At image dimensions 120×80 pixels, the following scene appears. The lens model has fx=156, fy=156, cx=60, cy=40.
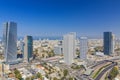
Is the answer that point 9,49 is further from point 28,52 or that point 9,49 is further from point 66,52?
point 66,52

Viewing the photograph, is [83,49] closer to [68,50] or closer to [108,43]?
[68,50]

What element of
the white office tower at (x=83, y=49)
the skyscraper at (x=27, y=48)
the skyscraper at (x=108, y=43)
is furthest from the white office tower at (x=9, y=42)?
the skyscraper at (x=108, y=43)

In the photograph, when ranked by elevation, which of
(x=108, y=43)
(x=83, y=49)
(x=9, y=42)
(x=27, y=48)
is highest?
(x=9, y=42)

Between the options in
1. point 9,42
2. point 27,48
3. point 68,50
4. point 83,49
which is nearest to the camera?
point 9,42

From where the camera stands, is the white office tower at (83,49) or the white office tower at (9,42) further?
the white office tower at (83,49)

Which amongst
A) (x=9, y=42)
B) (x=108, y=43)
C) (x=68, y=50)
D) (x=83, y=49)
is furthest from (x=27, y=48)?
(x=108, y=43)

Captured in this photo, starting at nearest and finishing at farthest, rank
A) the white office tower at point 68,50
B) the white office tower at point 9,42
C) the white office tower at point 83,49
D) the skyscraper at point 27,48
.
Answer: the white office tower at point 9,42 < the white office tower at point 68,50 < the skyscraper at point 27,48 < the white office tower at point 83,49

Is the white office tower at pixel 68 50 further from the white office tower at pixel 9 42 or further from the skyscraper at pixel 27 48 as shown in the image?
the white office tower at pixel 9 42

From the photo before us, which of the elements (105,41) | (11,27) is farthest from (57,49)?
(11,27)
